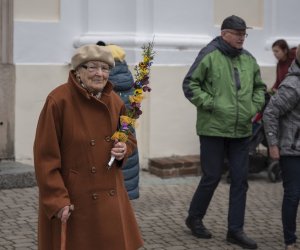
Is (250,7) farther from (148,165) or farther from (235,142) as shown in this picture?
(235,142)

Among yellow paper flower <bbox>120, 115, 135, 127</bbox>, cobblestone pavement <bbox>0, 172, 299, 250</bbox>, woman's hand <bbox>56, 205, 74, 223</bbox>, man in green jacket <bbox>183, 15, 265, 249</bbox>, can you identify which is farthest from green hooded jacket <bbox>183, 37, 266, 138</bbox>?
woman's hand <bbox>56, 205, 74, 223</bbox>

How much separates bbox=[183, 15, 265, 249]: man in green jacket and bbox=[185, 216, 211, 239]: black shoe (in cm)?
21

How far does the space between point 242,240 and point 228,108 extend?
1099 mm

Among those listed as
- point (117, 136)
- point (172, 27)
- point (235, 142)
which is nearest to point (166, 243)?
point (235, 142)

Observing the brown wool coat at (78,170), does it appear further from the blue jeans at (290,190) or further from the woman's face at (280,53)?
the woman's face at (280,53)

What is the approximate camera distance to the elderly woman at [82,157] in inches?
171

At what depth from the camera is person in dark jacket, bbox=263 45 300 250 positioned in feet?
20.2

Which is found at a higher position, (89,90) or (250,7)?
(250,7)

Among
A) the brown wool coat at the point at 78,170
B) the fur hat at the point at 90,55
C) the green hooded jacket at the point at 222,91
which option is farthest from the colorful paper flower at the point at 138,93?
the green hooded jacket at the point at 222,91

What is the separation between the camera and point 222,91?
6.59 meters

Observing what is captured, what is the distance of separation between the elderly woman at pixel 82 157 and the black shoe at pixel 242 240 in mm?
2215

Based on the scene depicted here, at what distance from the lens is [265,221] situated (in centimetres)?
749

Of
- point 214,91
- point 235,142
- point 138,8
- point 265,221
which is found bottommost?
point 265,221

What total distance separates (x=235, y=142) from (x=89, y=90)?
2454 millimetres
